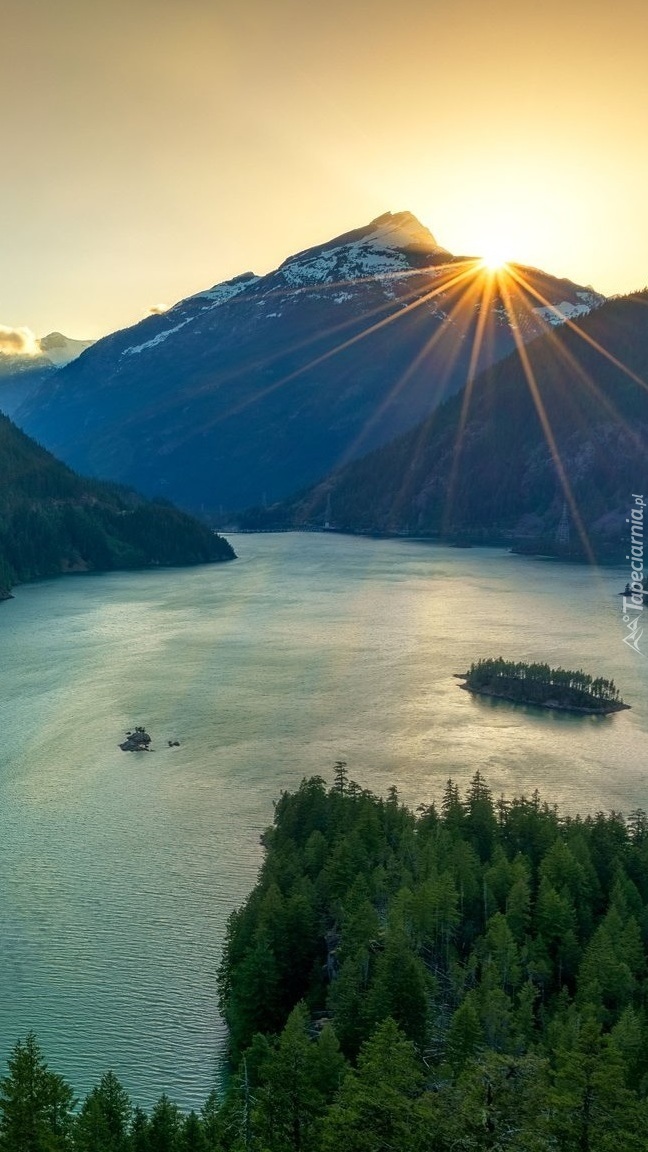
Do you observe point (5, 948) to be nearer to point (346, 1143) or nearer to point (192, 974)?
point (192, 974)

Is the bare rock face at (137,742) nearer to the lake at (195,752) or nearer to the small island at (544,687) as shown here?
the lake at (195,752)

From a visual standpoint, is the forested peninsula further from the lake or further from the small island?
the small island

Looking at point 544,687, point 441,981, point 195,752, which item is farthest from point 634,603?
point 441,981

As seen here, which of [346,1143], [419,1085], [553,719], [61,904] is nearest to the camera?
[346,1143]

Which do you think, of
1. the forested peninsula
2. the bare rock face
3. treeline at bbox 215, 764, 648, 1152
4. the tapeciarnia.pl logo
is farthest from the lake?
treeline at bbox 215, 764, 648, 1152

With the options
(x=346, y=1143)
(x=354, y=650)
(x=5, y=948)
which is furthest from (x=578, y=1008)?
(x=354, y=650)

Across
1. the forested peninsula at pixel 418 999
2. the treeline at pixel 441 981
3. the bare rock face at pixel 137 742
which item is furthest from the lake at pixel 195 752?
the treeline at pixel 441 981
